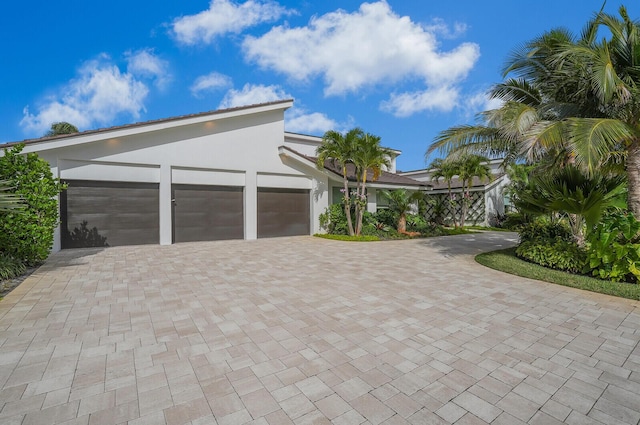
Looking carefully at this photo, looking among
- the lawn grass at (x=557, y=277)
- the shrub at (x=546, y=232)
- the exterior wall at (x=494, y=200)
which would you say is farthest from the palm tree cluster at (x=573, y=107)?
the exterior wall at (x=494, y=200)

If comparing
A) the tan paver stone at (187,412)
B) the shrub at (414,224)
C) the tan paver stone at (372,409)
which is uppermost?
the shrub at (414,224)

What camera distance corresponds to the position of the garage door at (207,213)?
464 inches

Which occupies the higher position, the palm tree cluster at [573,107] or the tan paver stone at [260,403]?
the palm tree cluster at [573,107]

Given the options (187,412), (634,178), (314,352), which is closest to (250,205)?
(314,352)

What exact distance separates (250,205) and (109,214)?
17.0 ft

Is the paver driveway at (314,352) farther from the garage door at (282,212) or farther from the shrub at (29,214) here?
the garage door at (282,212)

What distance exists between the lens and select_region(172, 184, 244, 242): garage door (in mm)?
11773

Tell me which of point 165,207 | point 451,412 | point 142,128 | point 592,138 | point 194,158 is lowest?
point 451,412

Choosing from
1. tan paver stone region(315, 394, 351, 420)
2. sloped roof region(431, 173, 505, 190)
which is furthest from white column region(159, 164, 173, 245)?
sloped roof region(431, 173, 505, 190)

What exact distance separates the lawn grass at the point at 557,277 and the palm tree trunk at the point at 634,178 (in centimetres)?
183

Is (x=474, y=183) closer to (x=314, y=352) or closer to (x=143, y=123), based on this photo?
(x=143, y=123)

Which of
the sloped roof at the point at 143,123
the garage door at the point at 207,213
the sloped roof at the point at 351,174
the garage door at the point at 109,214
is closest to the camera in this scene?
the sloped roof at the point at 143,123

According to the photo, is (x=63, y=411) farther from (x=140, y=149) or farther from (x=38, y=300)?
(x=140, y=149)

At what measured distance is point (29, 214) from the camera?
6.50m
